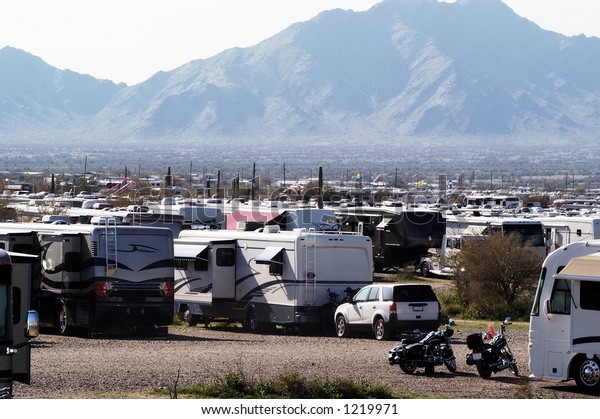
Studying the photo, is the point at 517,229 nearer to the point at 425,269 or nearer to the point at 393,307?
the point at 425,269

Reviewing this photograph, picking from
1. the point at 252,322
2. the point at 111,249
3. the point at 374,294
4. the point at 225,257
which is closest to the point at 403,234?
the point at 225,257

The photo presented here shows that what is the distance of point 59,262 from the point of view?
974 inches

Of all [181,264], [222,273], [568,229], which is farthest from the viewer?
[568,229]

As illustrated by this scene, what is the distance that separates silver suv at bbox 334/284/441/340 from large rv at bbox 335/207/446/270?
18.2m

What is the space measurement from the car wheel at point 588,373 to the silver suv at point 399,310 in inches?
283

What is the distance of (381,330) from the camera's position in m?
24.9

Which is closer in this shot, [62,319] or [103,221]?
[62,319]

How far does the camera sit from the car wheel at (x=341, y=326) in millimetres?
25781

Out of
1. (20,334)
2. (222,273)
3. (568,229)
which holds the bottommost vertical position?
(222,273)

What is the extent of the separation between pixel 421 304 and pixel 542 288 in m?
6.69

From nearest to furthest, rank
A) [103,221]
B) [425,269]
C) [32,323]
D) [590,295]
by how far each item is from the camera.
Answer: [32,323] → [590,295] → [103,221] → [425,269]

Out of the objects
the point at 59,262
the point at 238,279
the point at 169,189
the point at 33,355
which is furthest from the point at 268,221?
the point at 169,189

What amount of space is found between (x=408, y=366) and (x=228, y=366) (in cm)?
281
